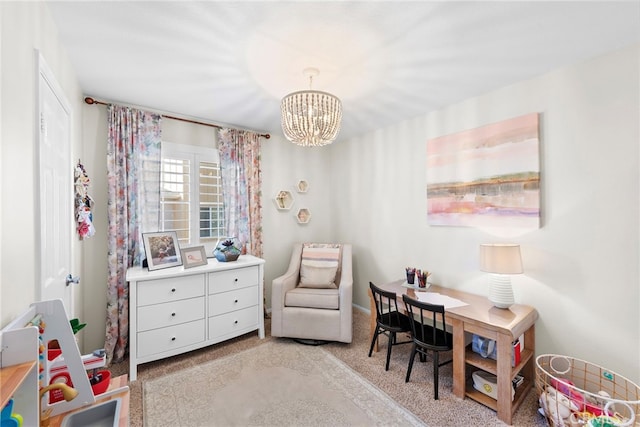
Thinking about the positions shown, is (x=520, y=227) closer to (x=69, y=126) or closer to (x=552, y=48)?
(x=552, y=48)

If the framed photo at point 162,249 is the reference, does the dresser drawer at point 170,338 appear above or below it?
below

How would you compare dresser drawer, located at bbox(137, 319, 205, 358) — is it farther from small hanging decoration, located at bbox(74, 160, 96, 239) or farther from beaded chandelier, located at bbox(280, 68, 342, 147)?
beaded chandelier, located at bbox(280, 68, 342, 147)

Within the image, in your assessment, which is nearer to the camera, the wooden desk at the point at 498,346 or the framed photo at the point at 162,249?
the wooden desk at the point at 498,346

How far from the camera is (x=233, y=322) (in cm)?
278

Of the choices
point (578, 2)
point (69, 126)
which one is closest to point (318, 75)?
point (578, 2)

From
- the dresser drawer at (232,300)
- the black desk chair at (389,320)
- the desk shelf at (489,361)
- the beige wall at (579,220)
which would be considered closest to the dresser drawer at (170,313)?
the dresser drawer at (232,300)

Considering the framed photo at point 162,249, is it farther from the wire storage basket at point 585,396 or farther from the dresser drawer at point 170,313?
the wire storage basket at point 585,396

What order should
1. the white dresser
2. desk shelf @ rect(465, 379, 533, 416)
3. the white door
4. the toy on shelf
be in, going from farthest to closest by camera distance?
the white dresser, desk shelf @ rect(465, 379, 533, 416), the white door, the toy on shelf

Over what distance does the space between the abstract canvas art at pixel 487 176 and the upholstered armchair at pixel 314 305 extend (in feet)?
4.09

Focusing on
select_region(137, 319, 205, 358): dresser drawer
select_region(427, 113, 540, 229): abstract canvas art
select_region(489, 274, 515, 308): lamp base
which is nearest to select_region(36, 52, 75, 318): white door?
select_region(137, 319, 205, 358): dresser drawer

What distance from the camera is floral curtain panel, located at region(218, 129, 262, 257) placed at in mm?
3219

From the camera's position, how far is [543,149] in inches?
83.7

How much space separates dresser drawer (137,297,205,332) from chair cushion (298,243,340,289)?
1128 mm

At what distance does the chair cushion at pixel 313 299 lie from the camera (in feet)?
9.19
